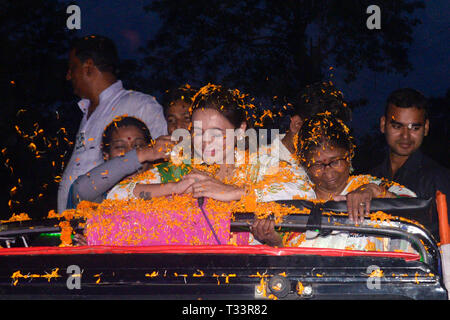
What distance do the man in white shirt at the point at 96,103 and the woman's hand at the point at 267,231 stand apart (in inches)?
77.9

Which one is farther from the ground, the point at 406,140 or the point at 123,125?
the point at 123,125

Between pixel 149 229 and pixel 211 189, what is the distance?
1.34 feet

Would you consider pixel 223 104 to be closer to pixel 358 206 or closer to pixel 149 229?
pixel 149 229

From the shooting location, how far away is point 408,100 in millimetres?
4277

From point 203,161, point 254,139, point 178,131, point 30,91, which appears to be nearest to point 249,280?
point 203,161

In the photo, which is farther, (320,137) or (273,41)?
(273,41)

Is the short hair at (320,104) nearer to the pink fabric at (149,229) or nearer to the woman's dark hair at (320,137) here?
the woman's dark hair at (320,137)

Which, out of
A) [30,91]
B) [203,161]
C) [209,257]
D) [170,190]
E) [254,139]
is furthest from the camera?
[30,91]

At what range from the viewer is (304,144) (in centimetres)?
333

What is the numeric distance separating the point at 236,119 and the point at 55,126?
11.4 metres

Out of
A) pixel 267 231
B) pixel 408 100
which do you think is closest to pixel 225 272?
pixel 267 231

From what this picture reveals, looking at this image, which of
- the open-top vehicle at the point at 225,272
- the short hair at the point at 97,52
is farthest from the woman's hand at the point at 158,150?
the short hair at the point at 97,52

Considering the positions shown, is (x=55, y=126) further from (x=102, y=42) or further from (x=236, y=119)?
(x=236, y=119)

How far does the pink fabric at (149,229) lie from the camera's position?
2465mm
